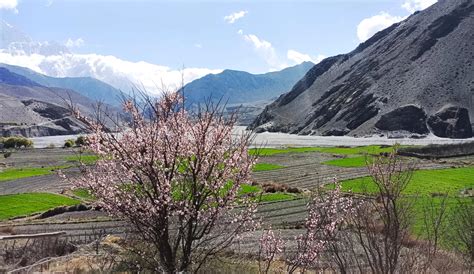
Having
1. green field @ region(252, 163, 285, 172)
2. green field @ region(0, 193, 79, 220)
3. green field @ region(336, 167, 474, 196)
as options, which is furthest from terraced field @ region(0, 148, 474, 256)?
green field @ region(336, 167, 474, 196)

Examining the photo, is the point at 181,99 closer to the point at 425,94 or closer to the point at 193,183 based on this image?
the point at 193,183

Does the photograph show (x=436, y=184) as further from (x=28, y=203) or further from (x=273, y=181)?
(x=28, y=203)

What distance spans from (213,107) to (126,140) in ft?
7.41

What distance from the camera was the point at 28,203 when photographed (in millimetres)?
50562

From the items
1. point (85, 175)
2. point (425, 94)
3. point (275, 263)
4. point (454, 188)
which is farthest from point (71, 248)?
point (425, 94)

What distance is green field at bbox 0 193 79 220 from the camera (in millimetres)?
46969

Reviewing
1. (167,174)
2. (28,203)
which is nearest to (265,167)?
(28,203)

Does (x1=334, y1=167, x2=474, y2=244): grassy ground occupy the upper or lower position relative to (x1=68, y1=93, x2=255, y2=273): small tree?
lower

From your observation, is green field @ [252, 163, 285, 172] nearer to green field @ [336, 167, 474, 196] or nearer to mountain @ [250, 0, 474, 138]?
green field @ [336, 167, 474, 196]

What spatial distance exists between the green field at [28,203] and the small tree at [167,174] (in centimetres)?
3894

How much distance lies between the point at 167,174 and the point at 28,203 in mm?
45096

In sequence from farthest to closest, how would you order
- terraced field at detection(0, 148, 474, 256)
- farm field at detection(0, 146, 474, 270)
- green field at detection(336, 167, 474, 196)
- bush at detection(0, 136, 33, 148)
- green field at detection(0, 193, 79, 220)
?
bush at detection(0, 136, 33, 148), green field at detection(336, 167, 474, 196), green field at detection(0, 193, 79, 220), farm field at detection(0, 146, 474, 270), terraced field at detection(0, 148, 474, 256)

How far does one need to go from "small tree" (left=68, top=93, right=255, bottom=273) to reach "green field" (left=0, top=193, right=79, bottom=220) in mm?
38945

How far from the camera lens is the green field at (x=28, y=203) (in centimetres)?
4697
